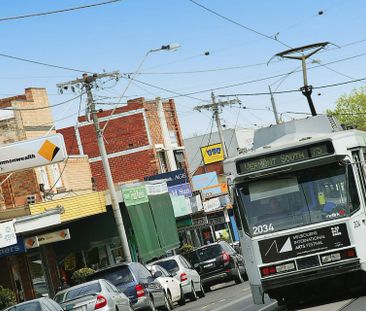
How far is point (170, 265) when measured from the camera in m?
33.2

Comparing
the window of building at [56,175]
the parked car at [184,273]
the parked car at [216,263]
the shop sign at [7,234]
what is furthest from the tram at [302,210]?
the window of building at [56,175]

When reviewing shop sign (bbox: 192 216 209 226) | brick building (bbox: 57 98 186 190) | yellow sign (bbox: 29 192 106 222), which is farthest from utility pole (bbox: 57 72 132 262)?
brick building (bbox: 57 98 186 190)

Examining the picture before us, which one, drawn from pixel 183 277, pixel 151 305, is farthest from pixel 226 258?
pixel 151 305

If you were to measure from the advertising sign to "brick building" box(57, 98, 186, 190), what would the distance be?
45.4 m

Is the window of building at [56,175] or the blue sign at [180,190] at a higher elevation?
the window of building at [56,175]

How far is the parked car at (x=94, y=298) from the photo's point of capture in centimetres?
2178

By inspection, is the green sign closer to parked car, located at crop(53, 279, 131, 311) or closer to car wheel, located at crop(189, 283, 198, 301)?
car wheel, located at crop(189, 283, 198, 301)

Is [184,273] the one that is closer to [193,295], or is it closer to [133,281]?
[193,295]

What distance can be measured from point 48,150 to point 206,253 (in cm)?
1180

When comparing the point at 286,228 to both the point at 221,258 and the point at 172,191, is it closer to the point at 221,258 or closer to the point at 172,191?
the point at 221,258

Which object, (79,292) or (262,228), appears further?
(79,292)

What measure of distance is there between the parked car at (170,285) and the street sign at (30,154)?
4531 millimetres

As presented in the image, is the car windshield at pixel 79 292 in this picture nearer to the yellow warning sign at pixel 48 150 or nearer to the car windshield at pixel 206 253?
the yellow warning sign at pixel 48 150

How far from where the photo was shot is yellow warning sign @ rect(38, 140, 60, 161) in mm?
28000
